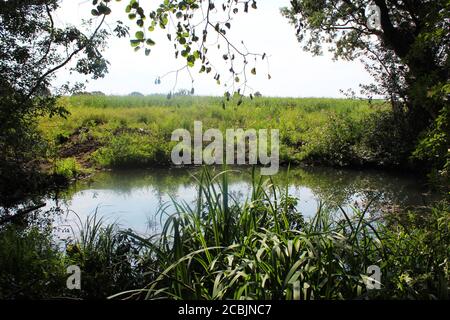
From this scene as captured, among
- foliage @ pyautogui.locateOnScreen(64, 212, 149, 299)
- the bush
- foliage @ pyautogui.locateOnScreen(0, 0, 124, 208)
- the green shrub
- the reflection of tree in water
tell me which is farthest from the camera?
the bush

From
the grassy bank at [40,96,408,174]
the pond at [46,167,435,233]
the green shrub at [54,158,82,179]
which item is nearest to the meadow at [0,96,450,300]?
the pond at [46,167,435,233]

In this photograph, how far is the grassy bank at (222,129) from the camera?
11844 millimetres

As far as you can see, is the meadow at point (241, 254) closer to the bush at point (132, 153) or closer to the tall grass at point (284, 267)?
the tall grass at point (284, 267)

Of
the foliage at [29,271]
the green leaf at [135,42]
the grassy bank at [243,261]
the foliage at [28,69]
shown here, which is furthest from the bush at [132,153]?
the green leaf at [135,42]

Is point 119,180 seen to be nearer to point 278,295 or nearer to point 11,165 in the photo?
point 11,165

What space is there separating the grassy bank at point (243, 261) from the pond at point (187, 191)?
244cm

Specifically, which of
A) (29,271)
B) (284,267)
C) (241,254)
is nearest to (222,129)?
(29,271)

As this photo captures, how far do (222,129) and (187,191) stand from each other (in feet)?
18.5

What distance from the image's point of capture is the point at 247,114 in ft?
52.6

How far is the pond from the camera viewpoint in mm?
7438

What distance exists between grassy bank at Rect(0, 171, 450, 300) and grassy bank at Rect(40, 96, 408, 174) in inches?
266

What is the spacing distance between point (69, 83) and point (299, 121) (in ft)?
29.9

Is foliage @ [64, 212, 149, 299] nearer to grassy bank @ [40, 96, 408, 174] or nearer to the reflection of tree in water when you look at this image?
the reflection of tree in water

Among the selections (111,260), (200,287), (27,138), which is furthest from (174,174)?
(200,287)
